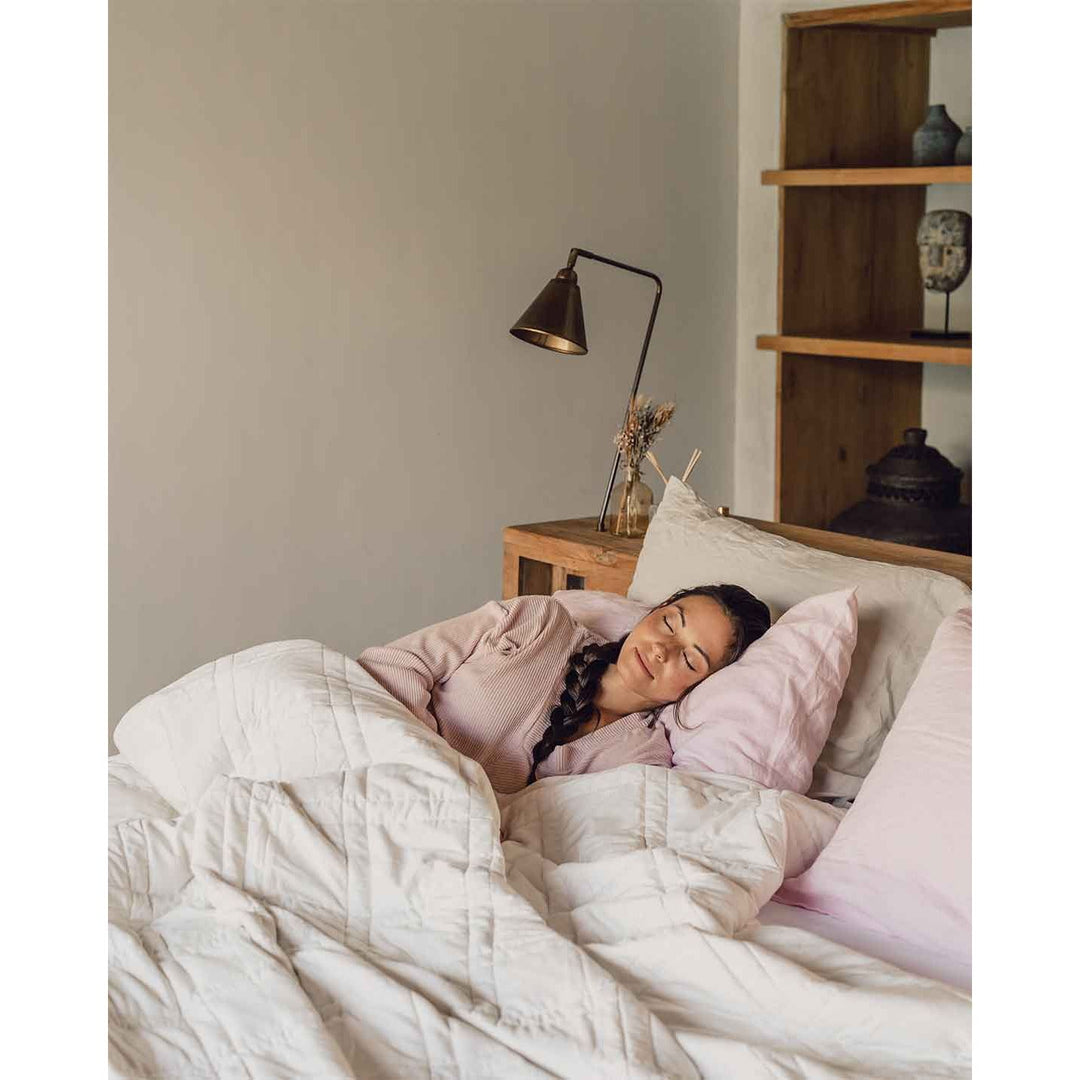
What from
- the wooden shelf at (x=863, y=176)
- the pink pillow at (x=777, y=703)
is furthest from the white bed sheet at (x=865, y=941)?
the wooden shelf at (x=863, y=176)

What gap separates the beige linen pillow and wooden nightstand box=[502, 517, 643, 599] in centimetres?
24

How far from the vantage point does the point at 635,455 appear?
248 cm

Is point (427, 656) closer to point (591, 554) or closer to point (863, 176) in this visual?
point (591, 554)

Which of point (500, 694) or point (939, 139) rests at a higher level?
point (939, 139)

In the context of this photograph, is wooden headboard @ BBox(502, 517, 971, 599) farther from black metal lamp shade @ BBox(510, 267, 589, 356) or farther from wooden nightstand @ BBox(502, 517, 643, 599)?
black metal lamp shade @ BBox(510, 267, 589, 356)

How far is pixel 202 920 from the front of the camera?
1.26 meters

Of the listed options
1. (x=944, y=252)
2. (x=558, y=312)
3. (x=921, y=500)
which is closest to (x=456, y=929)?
(x=558, y=312)

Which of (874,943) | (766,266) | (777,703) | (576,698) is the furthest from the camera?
(766,266)

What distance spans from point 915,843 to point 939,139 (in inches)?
94.0

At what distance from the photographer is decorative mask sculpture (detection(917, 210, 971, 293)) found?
3.33m

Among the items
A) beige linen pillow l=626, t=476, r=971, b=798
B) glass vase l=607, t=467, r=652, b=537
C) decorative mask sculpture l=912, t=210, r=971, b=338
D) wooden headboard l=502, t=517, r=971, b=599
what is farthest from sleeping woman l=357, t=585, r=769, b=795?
decorative mask sculpture l=912, t=210, r=971, b=338

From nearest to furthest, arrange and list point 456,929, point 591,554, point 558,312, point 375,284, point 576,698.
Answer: point 456,929, point 576,698, point 591,554, point 558,312, point 375,284
